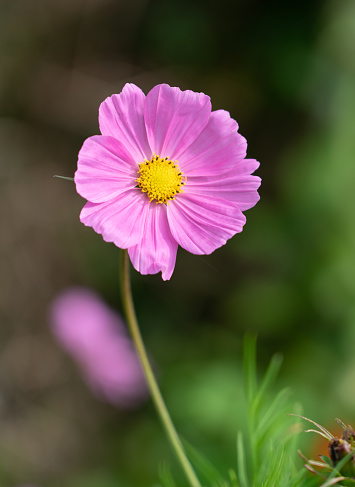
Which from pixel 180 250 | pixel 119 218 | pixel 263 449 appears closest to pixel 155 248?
pixel 119 218

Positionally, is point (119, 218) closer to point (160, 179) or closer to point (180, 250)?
point (160, 179)

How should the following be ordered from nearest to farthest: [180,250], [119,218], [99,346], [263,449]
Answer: [119,218] → [263,449] → [99,346] → [180,250]

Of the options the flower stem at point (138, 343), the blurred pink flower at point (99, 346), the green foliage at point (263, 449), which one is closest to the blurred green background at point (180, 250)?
the blurred pink flower at point (99, 346)

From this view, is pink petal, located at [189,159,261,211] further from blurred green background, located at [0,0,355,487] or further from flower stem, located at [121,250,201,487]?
blurred green background, located at [0,0,355,487]

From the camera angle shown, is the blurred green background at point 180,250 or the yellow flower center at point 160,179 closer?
the yellow flower center at point 160,179

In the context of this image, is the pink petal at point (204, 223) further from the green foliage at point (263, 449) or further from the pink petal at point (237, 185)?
the green foliage at point (263, 449)
